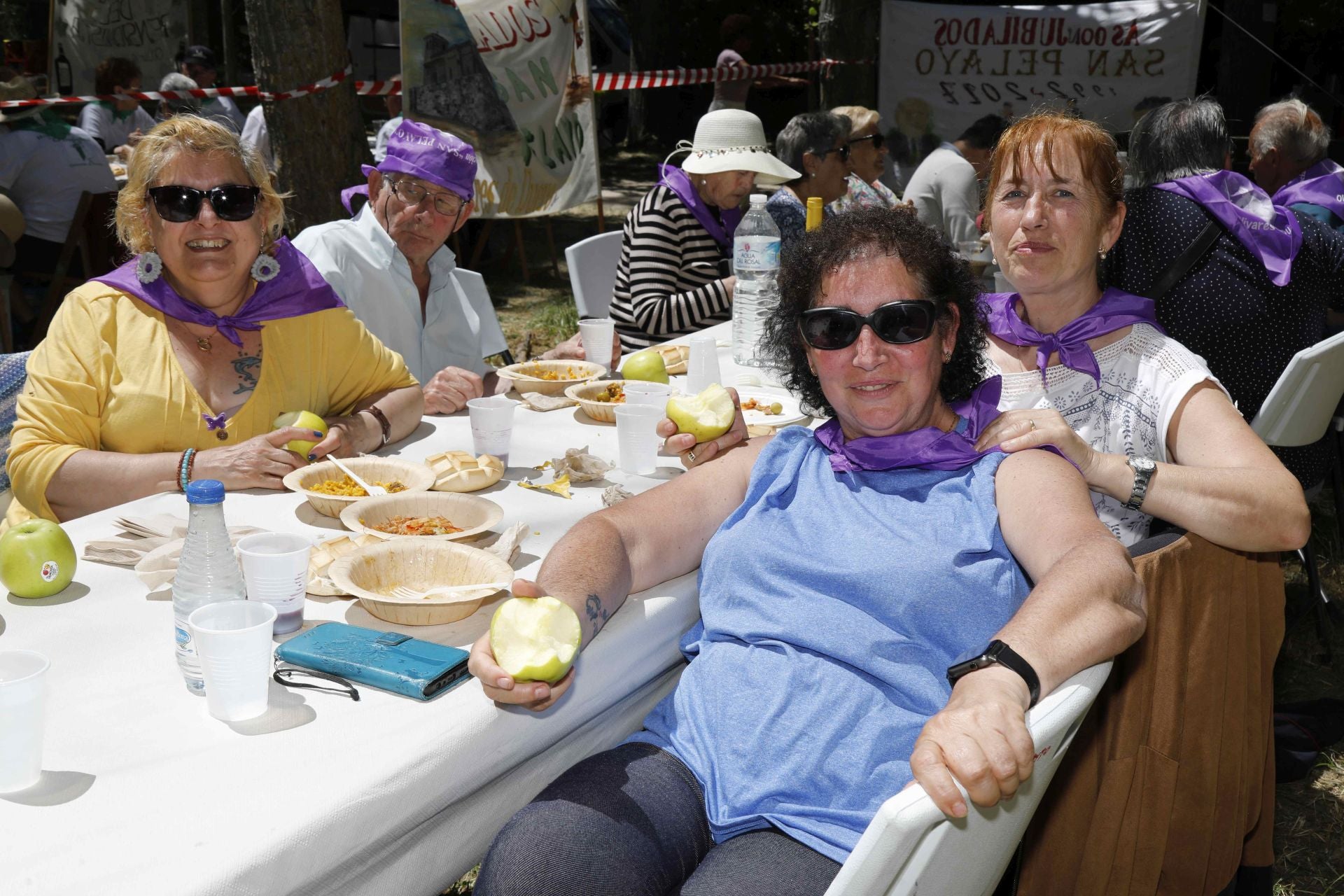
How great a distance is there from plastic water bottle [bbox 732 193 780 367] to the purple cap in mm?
970

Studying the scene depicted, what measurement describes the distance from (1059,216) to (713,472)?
3.38 feet

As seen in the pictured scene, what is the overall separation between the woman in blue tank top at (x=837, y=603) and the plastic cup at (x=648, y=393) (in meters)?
0.61

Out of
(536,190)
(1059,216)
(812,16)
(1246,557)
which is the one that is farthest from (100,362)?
(812,16)

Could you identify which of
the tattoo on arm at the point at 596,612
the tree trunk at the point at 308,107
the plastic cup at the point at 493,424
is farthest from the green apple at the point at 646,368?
the tree trunk at the point at 308,107

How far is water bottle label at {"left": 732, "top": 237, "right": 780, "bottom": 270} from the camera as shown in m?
3.69

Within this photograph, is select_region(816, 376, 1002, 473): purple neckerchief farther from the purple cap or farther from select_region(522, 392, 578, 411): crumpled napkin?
the purple cap

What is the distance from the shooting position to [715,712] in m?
1.83

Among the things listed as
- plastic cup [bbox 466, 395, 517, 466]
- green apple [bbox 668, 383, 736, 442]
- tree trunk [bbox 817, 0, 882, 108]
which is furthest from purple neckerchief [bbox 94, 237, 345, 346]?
tree trunk [bbox 817, 0, 882, 108]

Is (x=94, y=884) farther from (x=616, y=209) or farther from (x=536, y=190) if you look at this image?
(x=616, y=209)

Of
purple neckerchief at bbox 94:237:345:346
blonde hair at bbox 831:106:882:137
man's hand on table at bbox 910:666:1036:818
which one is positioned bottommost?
man's hand on table at bbox 910:666:1036:818

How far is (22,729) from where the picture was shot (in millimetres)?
1293

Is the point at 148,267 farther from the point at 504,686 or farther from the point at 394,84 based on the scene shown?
the point at 394,84

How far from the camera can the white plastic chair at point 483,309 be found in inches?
162

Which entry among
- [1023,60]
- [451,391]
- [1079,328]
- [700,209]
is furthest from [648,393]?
[1023,60]
